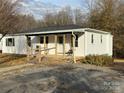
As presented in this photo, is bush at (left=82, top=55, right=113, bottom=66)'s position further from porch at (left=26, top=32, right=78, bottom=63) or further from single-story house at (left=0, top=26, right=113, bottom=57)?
single-story house at (left=0, top=26, right=113, bottom=57)

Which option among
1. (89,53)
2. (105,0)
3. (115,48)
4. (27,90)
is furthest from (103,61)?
(105,0)

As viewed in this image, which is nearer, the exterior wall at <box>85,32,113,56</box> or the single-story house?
the single-story house

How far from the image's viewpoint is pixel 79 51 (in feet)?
89.5

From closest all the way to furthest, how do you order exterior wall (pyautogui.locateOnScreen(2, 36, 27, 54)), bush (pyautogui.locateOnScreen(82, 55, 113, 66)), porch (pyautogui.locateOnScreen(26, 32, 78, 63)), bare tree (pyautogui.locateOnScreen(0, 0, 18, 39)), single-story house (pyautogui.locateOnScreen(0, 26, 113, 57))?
bare tree (pyautogui.locateOnScreen(0, 0, 18, 39)), bush (pyautogui.locateOnScreen(82, 55, 113, 66)), single-story house (pyautogui.locateOnScreen(0, 26, 113, 57)), porch (pyautogui.locateOnScreen(26, 32, 78, 63)), exterior wall (pyautogui.locateOnScreen(2, 36, 27, 54))

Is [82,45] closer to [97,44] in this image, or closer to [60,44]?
[97,44]

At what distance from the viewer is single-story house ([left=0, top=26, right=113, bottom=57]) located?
26.9 m

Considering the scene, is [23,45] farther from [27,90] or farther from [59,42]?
[27,90]

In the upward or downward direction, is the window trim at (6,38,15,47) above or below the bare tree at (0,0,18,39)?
below

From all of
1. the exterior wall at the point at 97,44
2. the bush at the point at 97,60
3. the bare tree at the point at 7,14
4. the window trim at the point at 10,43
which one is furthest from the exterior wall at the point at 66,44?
the bare tree at the point at 7,14

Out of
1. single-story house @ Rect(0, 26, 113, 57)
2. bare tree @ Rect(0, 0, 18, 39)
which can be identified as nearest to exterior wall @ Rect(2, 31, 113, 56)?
single-story house @ Rect(0, 26, 113, 57)

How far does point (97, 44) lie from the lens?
2978 cm

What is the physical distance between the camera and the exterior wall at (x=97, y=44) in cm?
2715

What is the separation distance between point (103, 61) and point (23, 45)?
1352 cm

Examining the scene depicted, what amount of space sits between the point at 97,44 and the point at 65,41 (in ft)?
12.3
